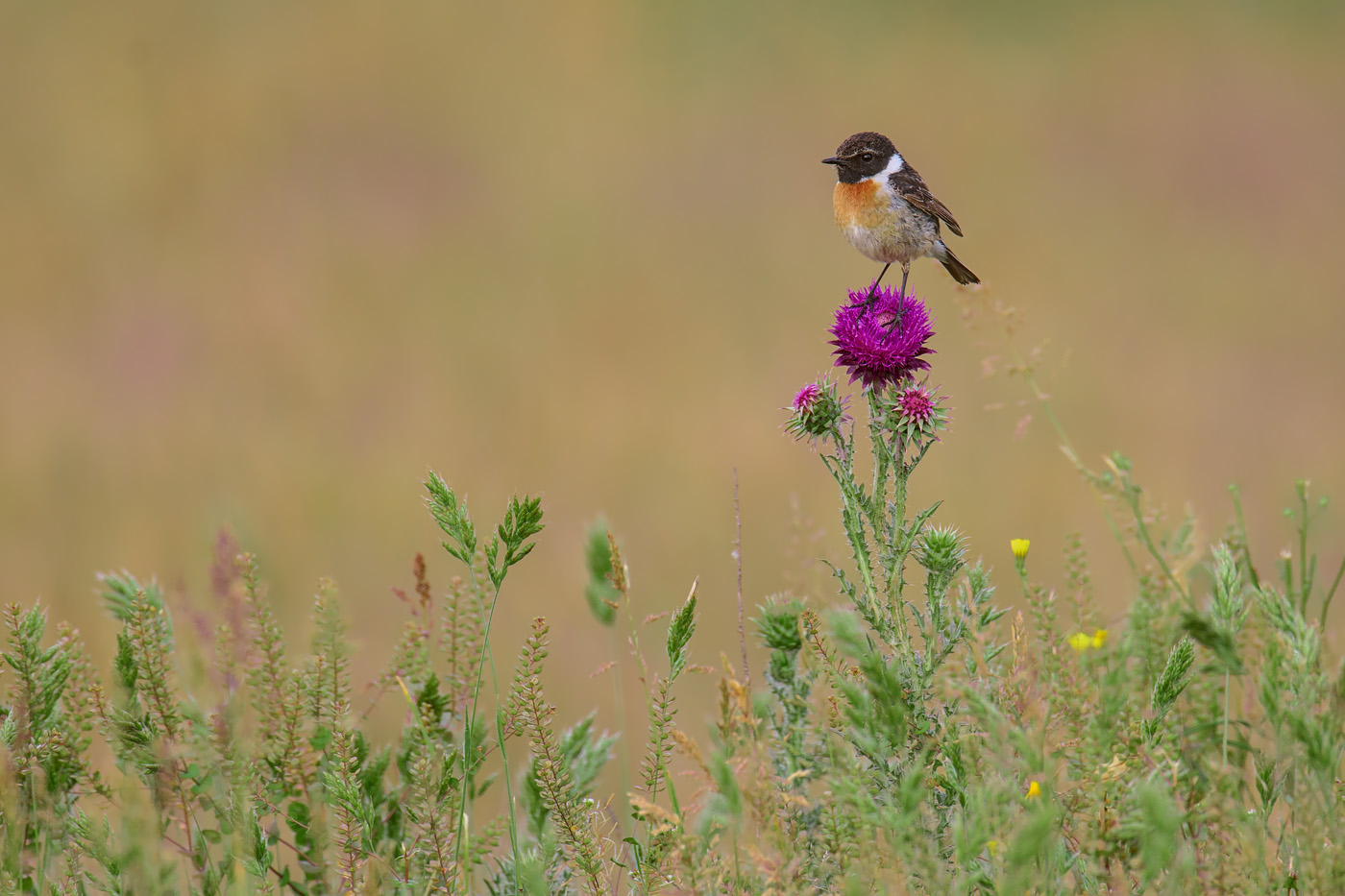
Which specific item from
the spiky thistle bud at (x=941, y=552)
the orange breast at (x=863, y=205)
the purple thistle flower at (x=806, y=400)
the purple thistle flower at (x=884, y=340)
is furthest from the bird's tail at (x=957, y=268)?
the spiky thistle bud at (x=941, y=552)

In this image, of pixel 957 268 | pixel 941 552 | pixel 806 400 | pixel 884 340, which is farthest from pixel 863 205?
pixel 941 552

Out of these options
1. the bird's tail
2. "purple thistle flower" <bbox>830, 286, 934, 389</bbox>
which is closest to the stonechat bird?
the bird's tail

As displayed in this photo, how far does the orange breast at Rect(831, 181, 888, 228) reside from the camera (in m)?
3.14

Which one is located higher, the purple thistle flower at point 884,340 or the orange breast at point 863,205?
the orange breast at point 863,205

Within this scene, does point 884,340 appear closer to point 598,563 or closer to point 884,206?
point 598,563

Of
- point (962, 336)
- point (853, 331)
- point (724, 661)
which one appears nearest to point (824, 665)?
point (724, 661)

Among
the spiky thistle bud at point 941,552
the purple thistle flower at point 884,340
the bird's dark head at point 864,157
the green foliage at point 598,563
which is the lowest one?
the spiky thistle bud at point 941,552

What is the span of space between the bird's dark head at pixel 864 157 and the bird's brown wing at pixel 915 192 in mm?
61

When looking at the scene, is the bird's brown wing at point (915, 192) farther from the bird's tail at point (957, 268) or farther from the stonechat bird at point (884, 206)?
the bird's tail at point (957, 268)

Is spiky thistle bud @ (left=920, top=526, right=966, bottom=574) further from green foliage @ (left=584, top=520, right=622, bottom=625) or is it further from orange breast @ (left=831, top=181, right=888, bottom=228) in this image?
orange breast @ (left=831, top=181, right=888, bottom=228)

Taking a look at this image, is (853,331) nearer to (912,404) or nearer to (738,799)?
(912,404)

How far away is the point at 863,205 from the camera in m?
3.16

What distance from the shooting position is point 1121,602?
598cm

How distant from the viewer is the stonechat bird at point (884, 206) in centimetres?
314
